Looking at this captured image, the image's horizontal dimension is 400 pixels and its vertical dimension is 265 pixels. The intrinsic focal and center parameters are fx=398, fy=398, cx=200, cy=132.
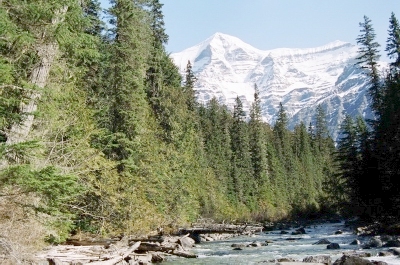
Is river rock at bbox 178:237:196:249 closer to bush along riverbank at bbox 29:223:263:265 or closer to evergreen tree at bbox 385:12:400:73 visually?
bush along riverbank at bbox 29:223:263:265

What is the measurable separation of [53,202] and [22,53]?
432 centimetres

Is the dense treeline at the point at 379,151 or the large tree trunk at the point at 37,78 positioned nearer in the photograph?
the large tree trunk at the point at 37,78

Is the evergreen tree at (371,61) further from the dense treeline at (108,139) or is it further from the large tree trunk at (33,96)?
the large tree trunk at (33,96)

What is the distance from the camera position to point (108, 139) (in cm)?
2498

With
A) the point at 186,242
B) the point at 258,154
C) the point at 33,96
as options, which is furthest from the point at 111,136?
the point at 258,154

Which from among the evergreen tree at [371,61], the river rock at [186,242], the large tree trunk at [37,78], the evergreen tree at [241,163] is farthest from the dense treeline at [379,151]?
the large tree trunk at [37,78]

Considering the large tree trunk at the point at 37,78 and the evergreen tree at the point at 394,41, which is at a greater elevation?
the evergreen tree at the point at 394,41

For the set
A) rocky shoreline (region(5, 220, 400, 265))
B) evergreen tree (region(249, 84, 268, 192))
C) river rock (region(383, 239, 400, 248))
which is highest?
evergreen tree (region(249, 84, 268, 192))

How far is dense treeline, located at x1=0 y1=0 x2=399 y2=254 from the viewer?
10672 millimetres

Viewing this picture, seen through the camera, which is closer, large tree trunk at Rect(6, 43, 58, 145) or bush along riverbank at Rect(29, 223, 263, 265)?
large tree trunk at Rect(6, 43, 58, 145)

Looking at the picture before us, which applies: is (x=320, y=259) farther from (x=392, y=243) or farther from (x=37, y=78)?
(x=37, y=78)

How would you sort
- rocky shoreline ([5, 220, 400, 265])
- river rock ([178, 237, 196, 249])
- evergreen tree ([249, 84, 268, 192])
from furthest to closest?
evergreen tree ([249, 84, 268, 192]) → river rock ([178, 237, 196, 249]) → rocky shoreline ([5, 220, 400, 265])

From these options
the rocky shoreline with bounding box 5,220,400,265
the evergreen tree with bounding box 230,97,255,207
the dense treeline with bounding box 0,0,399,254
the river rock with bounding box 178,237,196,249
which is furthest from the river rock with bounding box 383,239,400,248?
the evergreen tree with bounding box 230,97,255,207

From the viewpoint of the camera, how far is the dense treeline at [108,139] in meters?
10.7
